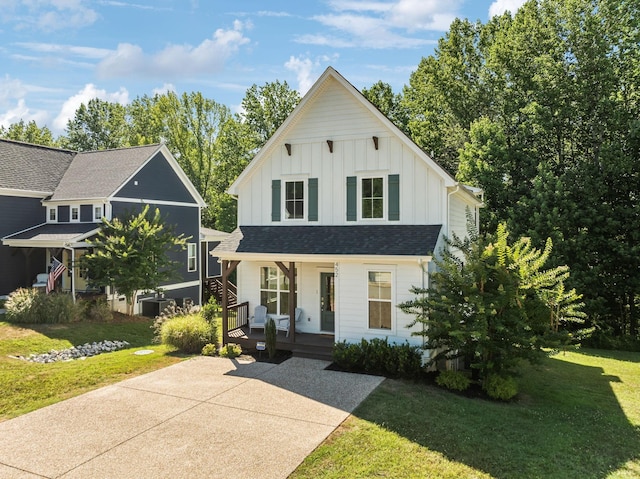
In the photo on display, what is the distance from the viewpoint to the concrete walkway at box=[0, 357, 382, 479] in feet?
21.7

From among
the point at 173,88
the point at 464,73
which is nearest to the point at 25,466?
the point at 464,73

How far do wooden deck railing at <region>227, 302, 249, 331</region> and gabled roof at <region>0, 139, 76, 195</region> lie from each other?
1543 cm

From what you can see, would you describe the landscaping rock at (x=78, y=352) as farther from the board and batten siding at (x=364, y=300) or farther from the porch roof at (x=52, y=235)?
the board and batten siding at (x=364, y=300)

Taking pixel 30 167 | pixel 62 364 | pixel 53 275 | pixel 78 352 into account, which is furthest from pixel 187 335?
pixel 30 167

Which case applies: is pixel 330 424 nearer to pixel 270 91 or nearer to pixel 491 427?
pixel 491 427

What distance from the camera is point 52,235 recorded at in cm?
2116

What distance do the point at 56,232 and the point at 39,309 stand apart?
5.57 meters

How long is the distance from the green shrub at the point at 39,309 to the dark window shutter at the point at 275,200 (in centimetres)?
1013

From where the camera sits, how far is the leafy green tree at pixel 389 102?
3597 cm

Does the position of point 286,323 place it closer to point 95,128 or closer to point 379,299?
point 379,299

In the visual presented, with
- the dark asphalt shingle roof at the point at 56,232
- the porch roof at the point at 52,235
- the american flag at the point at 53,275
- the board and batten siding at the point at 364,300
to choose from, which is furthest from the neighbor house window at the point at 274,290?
the dark asphalt shingle roof at the point at 56,232

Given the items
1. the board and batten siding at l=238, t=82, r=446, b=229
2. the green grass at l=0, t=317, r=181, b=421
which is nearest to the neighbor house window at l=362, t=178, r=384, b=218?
the board and batten siding at l=238, t=82, r=446, b=229

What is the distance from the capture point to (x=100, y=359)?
43.5 feet

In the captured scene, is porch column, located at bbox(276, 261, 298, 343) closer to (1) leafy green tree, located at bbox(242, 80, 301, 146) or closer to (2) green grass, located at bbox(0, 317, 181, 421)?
(2) green grass, located at bbox(0, 317, 181, 421)
